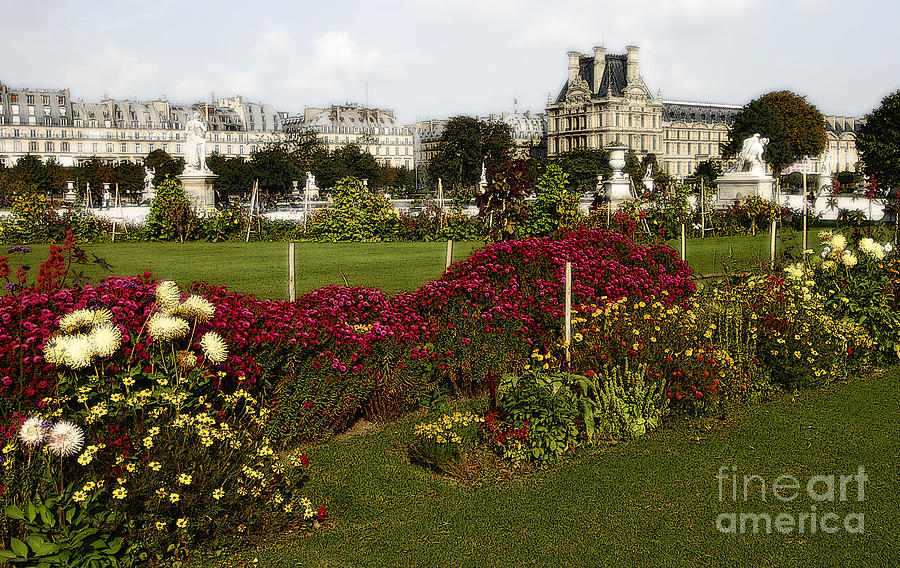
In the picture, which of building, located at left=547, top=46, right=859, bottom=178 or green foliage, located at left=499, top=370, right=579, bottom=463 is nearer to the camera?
green foliage, located at left=499, top=370, right=579, bottom=463

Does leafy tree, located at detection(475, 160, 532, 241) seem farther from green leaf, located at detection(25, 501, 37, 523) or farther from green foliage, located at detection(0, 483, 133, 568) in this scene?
green leaf, located at detection(25, 501, 37, 523)

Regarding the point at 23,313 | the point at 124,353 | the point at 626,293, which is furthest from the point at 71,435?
the point at 626,293

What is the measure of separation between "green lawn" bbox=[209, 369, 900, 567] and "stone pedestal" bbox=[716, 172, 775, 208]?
949 inches

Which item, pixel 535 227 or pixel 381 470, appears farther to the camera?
pixel 535 227

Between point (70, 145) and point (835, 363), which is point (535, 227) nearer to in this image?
point (835, 363)

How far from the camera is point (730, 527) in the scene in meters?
5.21

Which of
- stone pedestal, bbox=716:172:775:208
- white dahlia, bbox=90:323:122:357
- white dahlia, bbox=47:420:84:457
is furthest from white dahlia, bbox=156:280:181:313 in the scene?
stone pedestal, bbox=716:172:775:208

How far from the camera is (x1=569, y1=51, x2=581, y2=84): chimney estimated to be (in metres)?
114

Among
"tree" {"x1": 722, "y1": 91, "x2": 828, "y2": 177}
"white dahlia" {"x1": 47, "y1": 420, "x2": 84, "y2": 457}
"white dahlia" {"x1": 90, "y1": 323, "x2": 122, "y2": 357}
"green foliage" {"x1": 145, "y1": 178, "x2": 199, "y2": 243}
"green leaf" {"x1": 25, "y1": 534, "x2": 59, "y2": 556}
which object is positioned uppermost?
"tree" {"x1": 722, "y1": 91, "x2": 828, "y2": 177}

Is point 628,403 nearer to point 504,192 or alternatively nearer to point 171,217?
point 504,192

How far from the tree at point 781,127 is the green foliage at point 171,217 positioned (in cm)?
5351

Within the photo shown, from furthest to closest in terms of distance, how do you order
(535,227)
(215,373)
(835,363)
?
(535,227) → (835,363) → (215,373)

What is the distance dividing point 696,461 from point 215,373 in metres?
3.30

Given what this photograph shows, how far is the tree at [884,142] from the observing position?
116ft
